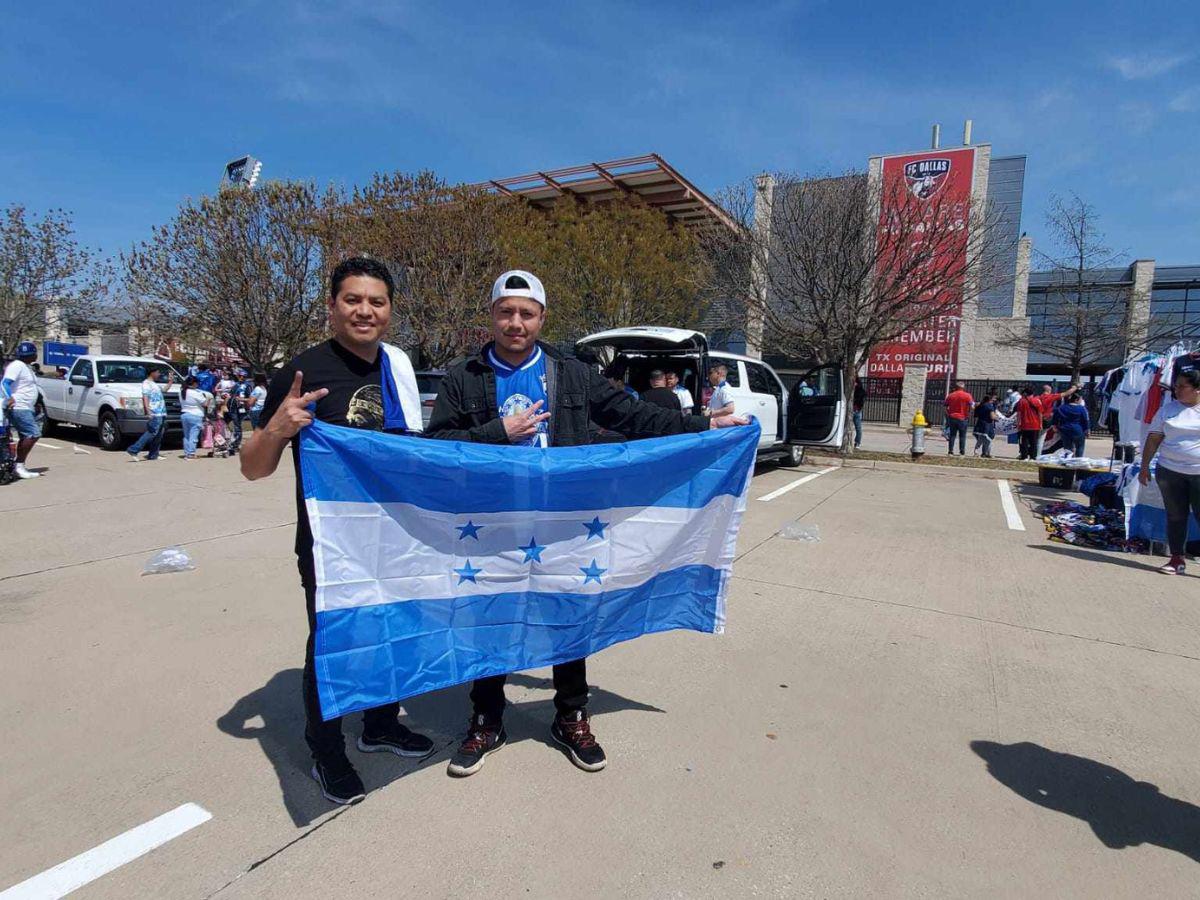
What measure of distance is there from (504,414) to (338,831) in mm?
1632

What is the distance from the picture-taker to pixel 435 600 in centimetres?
264

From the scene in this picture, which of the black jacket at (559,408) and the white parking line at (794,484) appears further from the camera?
the white parking line at (794,484)

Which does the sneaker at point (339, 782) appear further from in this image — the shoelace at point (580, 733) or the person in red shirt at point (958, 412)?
the person in red shirt at point (958, 412)

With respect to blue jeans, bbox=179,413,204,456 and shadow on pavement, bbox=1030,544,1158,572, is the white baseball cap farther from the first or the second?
blue jeans, bbox=179,413,204,456

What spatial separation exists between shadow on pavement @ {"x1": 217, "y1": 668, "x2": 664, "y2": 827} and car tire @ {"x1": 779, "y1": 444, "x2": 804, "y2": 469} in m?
10.5

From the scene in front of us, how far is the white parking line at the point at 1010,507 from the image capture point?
317 inches

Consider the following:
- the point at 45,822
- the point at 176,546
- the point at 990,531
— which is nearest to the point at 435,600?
the point at 45,822

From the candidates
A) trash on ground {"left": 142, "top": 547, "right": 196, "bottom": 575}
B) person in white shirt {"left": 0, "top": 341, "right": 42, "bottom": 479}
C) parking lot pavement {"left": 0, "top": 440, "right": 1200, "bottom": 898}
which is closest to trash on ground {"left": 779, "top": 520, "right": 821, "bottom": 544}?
parking lot pavement {"left": 0, "top": 440, "right": 1200, "bottom": 898}

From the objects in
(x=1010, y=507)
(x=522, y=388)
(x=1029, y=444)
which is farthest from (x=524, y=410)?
(x=1029, y=444)

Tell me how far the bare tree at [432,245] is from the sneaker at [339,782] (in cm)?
1770

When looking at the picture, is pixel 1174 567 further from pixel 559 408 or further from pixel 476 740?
pixel 476 740

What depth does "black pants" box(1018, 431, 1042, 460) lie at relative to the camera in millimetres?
15117

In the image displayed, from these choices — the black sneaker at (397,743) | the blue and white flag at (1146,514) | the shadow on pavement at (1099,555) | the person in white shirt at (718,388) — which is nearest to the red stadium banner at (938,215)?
the person in white shirt at (718,388)

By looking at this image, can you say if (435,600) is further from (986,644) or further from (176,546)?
(176,546)
